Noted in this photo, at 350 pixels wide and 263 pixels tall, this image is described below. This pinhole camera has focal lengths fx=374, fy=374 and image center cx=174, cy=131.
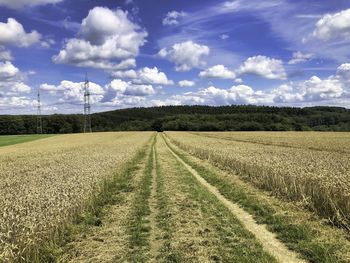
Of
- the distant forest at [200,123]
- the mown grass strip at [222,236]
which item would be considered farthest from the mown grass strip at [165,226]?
the distant forest at [200,123]

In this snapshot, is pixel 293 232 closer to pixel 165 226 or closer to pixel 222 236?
pixel 222 236

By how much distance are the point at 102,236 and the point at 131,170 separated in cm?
1709

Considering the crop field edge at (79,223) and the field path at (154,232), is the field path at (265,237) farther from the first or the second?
the crop field edge at (79,223)

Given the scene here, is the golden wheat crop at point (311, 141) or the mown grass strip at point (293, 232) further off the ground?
the mown grass strip at point (293, 232)

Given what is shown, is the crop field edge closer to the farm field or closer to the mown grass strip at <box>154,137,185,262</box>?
the farm field

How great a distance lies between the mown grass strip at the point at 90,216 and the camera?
378 inches

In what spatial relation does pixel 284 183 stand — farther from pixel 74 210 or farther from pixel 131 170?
pixel 131 170

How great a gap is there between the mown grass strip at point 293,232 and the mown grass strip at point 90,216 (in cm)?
564

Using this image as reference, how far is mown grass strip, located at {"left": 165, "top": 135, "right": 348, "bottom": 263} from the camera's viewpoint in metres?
9.45

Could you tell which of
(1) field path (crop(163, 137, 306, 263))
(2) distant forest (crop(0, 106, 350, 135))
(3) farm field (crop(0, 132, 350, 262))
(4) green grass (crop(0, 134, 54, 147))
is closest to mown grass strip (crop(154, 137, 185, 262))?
(3) farm field (crop(0, 132, 350, 262))

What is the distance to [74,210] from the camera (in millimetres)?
A: 12742

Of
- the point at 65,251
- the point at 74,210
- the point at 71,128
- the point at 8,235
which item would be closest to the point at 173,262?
the point at 65,251

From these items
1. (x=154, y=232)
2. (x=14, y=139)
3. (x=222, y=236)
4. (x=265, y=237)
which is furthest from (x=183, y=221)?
(x=14, y=139)

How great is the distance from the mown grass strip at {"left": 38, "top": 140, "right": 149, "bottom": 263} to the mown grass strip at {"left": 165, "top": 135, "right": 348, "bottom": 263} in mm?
5639
